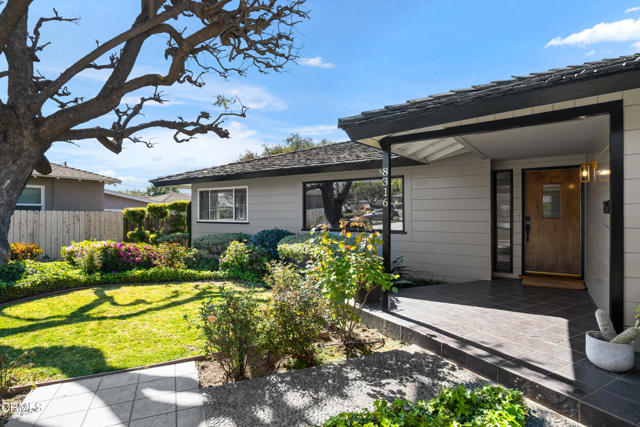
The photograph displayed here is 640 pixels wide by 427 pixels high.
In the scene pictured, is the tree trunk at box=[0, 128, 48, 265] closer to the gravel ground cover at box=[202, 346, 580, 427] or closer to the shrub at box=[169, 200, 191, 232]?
the gravel ground cover at box=[202, 346, 580, 427]

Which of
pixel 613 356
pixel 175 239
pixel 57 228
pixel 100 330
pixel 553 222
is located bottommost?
pixel 100 330

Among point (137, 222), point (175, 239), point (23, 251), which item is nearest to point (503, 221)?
point (175, 239)

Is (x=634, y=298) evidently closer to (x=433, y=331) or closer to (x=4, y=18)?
(x=433, y=331)

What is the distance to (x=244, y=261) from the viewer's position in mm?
8797

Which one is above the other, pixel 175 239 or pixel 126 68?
pixel 126 68

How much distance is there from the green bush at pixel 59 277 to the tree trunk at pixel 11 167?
0.59 metres

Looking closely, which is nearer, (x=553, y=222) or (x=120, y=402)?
(x=120, y=402)

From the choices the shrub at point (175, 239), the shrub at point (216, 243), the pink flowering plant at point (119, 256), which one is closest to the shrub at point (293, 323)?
the pink flowering plant at point (119, 256)

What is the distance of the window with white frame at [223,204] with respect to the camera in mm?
11727

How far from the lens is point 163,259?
9.30m

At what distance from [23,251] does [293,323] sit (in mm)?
Answer: 10954

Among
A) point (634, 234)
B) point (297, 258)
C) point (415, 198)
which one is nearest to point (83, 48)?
point (297, 258)

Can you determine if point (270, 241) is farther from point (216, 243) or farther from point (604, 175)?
point (604, 175)

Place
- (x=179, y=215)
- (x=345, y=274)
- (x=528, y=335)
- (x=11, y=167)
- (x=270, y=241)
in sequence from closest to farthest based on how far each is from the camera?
1. (x=528, y=335)
2. (x=345, y=274)
3. (x=11, y=167)
4. (x=270, y=241)
5. (x=179, y=215)
